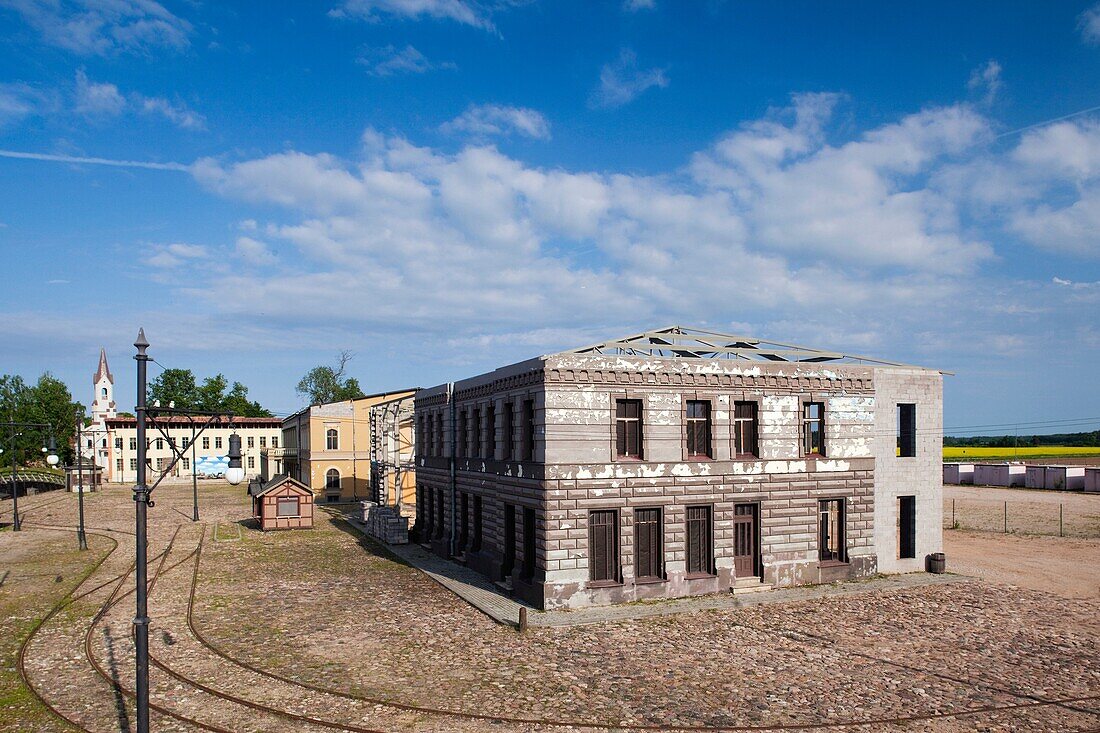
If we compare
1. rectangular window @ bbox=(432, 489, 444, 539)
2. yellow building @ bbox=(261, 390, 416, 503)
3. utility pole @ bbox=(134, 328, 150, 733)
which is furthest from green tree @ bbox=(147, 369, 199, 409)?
utility pole @ bbox=(134, 328, 150, 733)

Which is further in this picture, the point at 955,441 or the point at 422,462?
the point at 955,441

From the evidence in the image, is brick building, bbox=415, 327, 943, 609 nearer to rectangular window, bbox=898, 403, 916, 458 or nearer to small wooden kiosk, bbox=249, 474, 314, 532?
rectangular window, bbox=898, 403, 916, 458

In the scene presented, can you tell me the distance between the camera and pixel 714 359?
25.6 metres

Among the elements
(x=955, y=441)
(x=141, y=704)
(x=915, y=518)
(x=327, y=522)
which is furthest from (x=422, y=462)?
(x=955, y=441)

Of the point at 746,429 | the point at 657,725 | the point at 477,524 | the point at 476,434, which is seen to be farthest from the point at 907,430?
the point at 657,725

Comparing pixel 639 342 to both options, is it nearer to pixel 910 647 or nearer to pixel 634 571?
pixel 634 571

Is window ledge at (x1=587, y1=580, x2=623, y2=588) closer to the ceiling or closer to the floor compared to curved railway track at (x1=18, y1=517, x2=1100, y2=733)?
closer to the ceiling

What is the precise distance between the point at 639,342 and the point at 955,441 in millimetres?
199637

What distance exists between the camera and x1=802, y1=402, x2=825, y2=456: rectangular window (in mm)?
26875

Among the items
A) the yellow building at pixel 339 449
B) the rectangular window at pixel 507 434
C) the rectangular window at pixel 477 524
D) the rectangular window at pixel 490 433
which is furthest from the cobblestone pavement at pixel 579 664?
the yellow building at pixel 339 449

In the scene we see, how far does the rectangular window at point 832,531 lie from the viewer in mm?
27375

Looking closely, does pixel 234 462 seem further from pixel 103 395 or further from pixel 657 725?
pixel 103 395

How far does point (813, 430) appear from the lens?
28.4 m

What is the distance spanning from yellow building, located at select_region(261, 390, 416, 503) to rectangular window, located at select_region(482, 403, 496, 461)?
32.6 m
